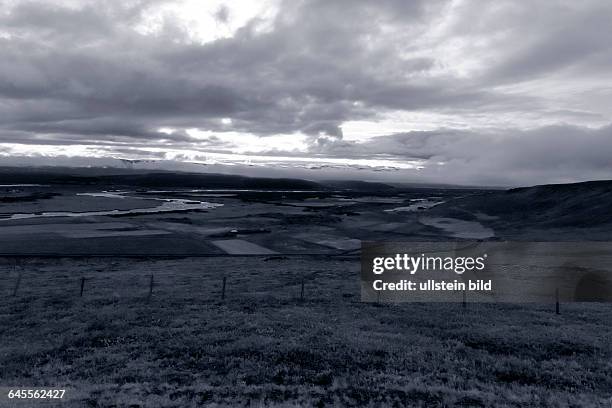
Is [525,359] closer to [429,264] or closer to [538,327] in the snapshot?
[538,327]

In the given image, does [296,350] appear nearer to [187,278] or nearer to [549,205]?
[187,278]

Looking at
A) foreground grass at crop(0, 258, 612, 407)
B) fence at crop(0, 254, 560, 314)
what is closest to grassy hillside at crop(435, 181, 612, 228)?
fence at crop(0, 254, 560, 314)

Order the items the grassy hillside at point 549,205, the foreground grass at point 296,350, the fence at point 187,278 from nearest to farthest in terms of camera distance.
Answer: the foreground grass at point 296,350
the fence at point 187,278
the grassy hillside at point 549,205

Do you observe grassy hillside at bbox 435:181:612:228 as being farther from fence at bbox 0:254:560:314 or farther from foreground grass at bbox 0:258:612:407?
foreground grass at bbox 0:258:612:407

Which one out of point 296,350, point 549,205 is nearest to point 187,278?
point 296,350

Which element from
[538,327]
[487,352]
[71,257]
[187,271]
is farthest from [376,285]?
[71,257]

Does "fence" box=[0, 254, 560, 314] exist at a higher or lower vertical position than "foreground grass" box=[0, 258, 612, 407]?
lower

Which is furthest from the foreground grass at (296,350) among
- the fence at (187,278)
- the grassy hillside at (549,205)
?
the grassy hillside at (549,205)

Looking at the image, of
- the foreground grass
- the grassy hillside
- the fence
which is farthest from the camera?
the grassy hillside

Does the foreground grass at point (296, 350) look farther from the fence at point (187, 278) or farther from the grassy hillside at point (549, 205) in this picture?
the grassy hillside at point (549, 205)
